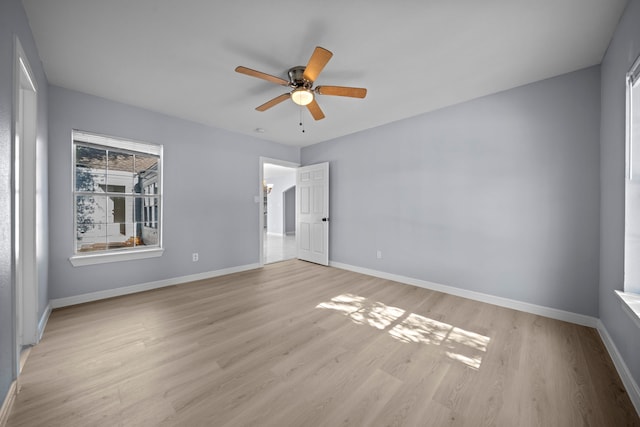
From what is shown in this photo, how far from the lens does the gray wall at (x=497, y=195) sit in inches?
98.9

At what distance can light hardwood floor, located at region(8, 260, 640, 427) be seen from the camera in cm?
143

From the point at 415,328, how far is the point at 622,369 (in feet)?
4.51

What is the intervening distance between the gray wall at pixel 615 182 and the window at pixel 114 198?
4.91 meters

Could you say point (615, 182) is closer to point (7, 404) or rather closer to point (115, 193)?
point (7, 404)

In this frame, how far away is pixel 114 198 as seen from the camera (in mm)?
3318

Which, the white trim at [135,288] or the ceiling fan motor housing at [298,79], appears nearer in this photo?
the ceiling fan motor housing at [298,79]

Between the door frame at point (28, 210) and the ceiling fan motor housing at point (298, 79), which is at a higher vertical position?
the ceiling fan motor housing at point (298, 79)

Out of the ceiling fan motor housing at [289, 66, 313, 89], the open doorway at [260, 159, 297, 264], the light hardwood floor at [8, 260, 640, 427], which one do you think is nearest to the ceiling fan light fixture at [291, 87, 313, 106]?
the ceiling fan motor housing at [289, 66, 313, 89]

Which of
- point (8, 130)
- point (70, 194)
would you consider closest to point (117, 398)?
point (8, 130)

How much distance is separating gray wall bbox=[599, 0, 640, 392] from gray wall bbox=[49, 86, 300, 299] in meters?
4.54

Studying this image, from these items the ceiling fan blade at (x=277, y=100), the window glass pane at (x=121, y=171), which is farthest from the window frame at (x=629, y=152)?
the window glass pane at (x=121, y=171)

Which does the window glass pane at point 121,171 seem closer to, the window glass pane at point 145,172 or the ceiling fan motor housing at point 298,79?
the window glass pane at point 145,172

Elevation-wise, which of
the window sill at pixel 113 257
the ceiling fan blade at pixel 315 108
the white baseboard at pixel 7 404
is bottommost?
the white baseboard at pixel 7 404

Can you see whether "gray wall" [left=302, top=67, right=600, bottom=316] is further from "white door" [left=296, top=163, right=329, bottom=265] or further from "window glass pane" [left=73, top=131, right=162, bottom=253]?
"window glass pane" [left=73, top=131, right=162, bottom=253]
